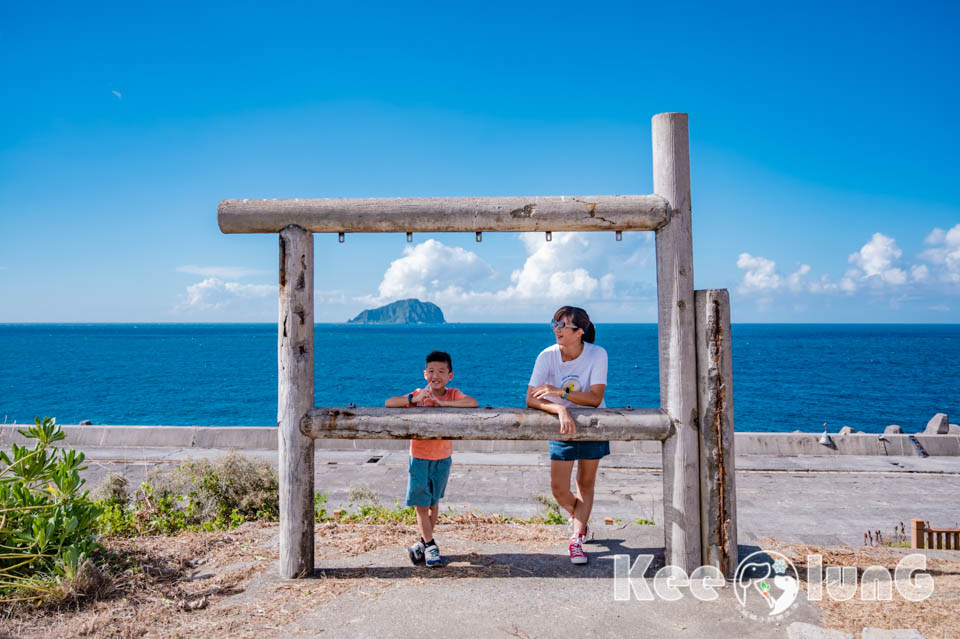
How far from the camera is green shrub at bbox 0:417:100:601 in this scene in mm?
4129

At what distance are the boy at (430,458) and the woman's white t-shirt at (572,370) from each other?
632 mm

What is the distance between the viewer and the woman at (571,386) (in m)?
4.73

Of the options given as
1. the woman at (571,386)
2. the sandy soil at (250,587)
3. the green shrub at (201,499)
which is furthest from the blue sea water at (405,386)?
the woman at (571,386)

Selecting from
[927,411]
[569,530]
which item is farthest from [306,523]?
[927,411]

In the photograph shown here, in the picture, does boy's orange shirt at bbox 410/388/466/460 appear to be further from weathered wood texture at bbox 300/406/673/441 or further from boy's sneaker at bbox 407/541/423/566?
boy's sneaker at bbox 407/541/423/566

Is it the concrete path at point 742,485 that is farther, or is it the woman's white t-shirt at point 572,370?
the concrete path at point 742,485

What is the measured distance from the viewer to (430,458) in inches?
193

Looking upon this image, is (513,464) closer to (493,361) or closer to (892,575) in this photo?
(892,575)

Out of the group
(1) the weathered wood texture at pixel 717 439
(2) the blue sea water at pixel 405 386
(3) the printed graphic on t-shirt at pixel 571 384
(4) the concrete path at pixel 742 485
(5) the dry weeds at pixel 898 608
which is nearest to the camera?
(5) the dry weeds at pixel 898 608

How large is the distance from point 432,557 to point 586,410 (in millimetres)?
1774

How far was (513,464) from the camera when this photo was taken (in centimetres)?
1541

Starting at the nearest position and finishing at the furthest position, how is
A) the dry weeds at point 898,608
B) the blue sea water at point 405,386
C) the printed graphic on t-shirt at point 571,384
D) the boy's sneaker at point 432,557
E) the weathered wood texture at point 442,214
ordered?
1. the dry weeds at point 898,608
2. the weathered wood texture at point 442,214
3. the printed graphic on t-shirt at point 571,384
4. the boy's sneaker at point 432,557
5. the blue sea water at point 405,386

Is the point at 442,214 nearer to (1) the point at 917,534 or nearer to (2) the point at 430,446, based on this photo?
(2) the point at 430,446

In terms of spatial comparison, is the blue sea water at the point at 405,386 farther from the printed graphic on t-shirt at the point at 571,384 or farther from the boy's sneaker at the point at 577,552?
the printed graphic on t-shirt at the point at 571,384
